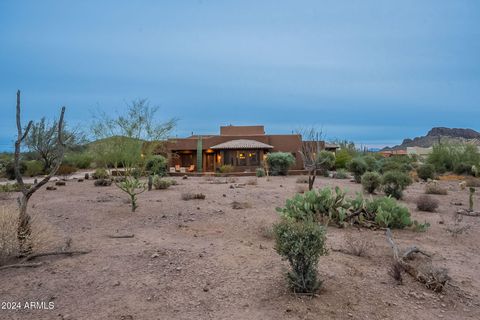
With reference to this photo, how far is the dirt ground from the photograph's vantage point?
4.19 m

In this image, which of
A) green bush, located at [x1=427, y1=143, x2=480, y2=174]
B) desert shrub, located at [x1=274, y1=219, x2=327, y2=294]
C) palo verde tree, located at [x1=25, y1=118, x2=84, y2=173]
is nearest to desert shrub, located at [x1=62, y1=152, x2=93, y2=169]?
palo verde tree, located at [x1=25, y1=118, x2=84, y2=173]

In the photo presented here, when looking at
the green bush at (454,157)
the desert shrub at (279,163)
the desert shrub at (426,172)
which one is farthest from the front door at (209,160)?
the green bush at (454,157)

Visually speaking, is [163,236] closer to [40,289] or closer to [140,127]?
[40,289]

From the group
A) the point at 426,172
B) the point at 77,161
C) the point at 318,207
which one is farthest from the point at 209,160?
the point at 318,207

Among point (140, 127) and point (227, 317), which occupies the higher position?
point (140, 127)

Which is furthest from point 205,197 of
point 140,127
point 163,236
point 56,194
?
point 56,194

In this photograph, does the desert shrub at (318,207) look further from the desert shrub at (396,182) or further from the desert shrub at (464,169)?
the desert shrub at (464,169)

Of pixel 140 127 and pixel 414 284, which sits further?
pixel 140 127

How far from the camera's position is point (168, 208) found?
36.6 ft

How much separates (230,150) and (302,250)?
2854 centimetres

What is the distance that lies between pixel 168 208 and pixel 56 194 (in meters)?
7.18

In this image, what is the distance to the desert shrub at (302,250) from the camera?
4.41 m

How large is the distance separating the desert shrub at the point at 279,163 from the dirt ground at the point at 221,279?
1944 centimetres

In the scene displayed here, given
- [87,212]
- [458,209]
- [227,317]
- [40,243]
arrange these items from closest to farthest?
[227,317] < [40,243] < [87,212] < [458,209]
